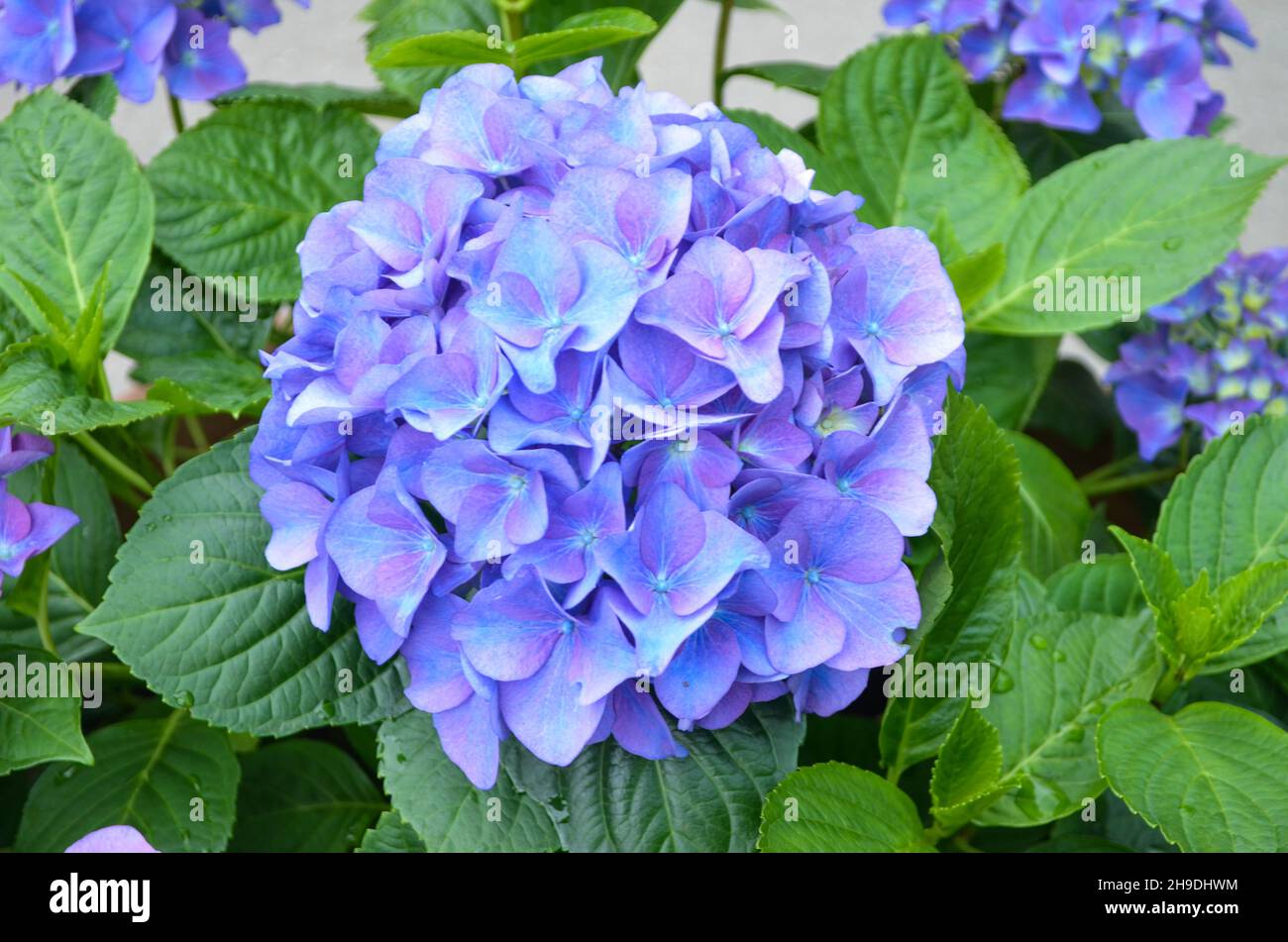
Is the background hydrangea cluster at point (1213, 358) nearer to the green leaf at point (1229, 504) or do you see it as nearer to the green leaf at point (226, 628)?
the green leaf at point (1229, 504)

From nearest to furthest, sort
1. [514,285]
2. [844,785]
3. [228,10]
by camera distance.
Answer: [514,285], [844,785], [228,10]

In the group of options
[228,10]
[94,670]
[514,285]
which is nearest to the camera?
[514,285]

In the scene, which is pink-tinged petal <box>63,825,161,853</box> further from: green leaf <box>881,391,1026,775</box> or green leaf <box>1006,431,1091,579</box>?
green leaf <box>1006,431,1091,579</box>

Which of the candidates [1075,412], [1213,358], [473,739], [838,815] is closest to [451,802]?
[473,739]

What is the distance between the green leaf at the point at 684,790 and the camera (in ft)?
1.91

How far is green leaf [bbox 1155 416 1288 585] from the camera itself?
699 mm

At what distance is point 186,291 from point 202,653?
1.15 feet

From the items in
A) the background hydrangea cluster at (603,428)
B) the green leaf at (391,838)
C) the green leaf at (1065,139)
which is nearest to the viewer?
the background hydrangea cluster at (603,428)

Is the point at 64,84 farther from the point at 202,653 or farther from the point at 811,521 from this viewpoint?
the point at 811,521

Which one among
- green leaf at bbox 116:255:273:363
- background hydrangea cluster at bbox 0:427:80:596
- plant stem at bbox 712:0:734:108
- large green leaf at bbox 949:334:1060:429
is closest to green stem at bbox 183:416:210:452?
green leaf at bbox 116:255:273:363

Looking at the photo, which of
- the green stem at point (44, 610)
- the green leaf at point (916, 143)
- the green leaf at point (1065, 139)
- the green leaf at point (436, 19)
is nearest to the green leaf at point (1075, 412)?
the green leaf at point (1065, 139)

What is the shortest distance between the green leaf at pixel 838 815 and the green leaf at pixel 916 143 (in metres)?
0.38

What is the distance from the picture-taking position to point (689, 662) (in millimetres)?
524

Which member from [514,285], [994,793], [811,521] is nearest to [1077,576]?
[994,793]
